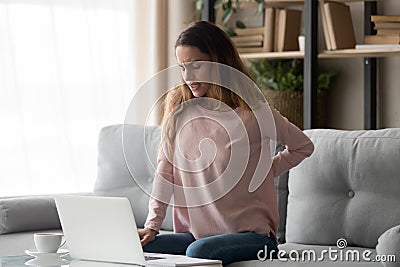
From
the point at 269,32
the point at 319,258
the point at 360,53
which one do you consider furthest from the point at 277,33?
the point at 319,258

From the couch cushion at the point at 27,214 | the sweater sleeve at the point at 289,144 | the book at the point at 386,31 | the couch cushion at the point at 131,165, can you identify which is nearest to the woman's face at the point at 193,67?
the sweater sleeve at the point at 289,144

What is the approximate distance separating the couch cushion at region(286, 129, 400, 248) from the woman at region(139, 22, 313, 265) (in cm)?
23

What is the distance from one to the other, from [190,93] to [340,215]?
0.62m

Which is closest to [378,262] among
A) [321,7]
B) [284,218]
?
[284,218]

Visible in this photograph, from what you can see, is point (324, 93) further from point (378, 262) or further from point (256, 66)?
point (378, 262)

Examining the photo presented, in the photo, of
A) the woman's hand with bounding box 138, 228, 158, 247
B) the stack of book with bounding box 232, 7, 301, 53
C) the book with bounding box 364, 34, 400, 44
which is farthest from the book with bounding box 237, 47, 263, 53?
the woman's hand with bounding box 138, 228, 158, 247

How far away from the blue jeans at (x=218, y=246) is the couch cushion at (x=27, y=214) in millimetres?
909

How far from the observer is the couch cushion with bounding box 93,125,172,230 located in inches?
132

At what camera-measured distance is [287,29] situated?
4059 millimetres

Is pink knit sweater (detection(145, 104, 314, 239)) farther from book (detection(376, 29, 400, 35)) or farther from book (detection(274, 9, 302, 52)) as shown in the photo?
book (detection(274, 9, 302, 52))

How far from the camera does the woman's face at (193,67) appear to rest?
2533 mm

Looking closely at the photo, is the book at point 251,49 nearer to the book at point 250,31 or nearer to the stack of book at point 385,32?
the book at point 250,31

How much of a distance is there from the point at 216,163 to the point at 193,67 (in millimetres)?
291

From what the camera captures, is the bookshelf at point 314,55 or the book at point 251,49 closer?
the bookshelf at point 314,55
